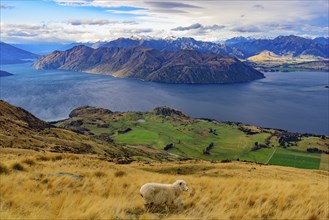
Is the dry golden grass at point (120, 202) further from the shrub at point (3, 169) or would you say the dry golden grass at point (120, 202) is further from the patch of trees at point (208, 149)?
the patch of trees at point (208, 149)

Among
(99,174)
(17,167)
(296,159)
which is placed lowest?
(296,159)

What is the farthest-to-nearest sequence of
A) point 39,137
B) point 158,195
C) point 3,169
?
point 39,137
point 3,169
point 158,195

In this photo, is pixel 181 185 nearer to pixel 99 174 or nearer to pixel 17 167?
pixel 99 174

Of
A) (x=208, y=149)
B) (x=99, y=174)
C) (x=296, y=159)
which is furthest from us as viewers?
(x=208, y=149)

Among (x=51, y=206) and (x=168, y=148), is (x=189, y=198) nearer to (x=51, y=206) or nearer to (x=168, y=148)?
(x=51, y=206)

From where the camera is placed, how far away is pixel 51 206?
8898mm

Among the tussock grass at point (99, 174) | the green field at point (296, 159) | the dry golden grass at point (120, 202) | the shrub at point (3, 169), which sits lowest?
the green field at point (296, 159)

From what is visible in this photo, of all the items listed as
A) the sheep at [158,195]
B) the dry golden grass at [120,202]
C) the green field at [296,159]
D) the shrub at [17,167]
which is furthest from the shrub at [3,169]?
the green field at [296,159]

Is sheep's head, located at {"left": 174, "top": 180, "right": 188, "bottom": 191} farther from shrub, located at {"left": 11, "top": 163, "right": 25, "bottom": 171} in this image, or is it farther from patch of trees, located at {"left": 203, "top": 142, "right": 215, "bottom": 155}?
patch of trees, located at {"left": 203, "top": 142, "right": 215, "bottom": 155}

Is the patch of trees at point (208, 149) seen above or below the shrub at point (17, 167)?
below

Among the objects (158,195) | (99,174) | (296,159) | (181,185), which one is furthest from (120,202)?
(296,159)

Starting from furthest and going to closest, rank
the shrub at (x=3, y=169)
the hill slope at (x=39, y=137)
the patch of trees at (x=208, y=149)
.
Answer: the patch of trees at (x=208, y=149) → the hill slope at (x=39, y=137) → the shrub at (x=3, y=169)

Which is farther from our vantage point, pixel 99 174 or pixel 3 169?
pixel 99 174

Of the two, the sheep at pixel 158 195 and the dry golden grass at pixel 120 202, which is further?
the sheep at pixel 158 195
